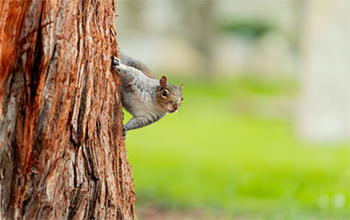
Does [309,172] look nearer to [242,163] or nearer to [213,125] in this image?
[242,163]

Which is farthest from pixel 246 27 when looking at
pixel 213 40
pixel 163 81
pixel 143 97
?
pixel 143 97

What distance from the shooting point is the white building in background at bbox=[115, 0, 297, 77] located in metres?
20.5

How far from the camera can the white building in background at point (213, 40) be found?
67.2ft

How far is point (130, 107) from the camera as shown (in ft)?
9.16

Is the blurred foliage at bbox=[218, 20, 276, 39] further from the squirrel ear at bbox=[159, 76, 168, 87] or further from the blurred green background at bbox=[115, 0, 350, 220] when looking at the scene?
the squirrel ear at bbox=[159, 76, 168, 87]

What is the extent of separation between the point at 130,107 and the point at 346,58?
8.03 metres

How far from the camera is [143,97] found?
110 inches

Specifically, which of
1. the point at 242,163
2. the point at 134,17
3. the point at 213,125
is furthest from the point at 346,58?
the point at 134,17

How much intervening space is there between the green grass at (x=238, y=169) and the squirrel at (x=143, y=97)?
10.0 inches

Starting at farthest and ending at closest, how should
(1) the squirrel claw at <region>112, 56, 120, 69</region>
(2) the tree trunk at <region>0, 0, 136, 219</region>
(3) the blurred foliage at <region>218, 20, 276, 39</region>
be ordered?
(3) the blurred foliage at <region>218, 20, 276, 39</region> < (1) the squirrel claw at <region>112, 56, 120, 69</region> < (2) the tree trunk at <region>0, 0, 136, 219</region>

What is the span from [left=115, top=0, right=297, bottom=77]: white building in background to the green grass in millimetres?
8798

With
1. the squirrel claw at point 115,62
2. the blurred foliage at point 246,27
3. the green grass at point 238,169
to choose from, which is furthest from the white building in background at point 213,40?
the squirrel claw at point 115,62

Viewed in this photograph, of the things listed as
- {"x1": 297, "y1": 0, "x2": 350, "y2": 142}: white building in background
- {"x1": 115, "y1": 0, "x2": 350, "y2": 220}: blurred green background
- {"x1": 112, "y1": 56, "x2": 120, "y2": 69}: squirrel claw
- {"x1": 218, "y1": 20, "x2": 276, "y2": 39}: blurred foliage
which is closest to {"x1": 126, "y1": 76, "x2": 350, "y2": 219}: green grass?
{"x1": 115, "y1": 0, "x2": 350, "y2": 220}: blurred green background

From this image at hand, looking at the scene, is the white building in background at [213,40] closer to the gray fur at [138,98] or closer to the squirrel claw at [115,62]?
the gray fur at [138,98]
